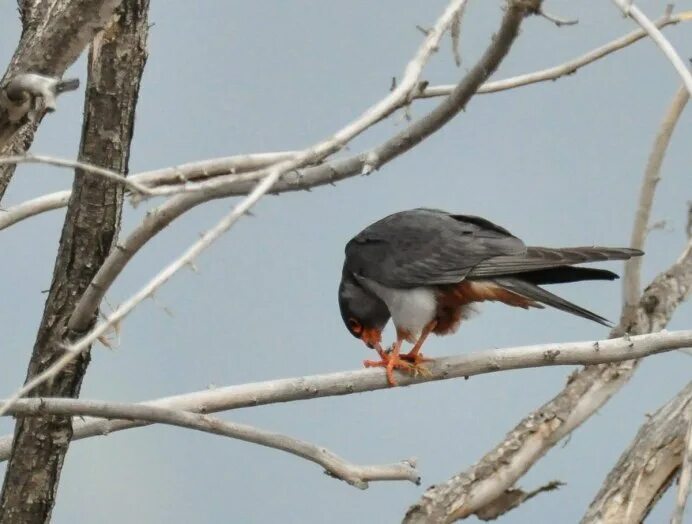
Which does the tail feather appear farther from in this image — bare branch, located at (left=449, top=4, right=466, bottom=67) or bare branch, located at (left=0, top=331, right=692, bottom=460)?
bare branch, located at (left=449, top=4, right=466, bottom=67)

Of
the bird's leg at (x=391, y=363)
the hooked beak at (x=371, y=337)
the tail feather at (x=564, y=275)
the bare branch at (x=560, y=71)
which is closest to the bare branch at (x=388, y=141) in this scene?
the bare branch at (x=560, y=71)

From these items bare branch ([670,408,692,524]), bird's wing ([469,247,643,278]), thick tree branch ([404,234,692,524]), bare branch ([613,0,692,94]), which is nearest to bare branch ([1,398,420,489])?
bird's wing ([469,247,643,278])

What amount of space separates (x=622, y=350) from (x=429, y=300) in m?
0.85

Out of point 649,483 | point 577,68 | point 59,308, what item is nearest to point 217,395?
point 59,308

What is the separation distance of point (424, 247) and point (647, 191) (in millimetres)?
1363

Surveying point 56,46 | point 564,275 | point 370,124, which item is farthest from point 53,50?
point 564,275

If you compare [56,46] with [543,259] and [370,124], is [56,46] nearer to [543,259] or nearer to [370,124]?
[370,124]

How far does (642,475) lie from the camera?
4.57 m

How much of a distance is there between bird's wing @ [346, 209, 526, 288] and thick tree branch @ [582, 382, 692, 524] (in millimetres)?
1173

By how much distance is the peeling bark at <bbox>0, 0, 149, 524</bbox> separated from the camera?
333cm

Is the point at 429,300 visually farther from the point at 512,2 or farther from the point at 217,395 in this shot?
the point at 512,2

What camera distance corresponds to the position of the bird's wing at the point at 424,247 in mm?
3947

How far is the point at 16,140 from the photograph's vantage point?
12.3ft

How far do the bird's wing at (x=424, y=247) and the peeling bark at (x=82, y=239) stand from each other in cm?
102
